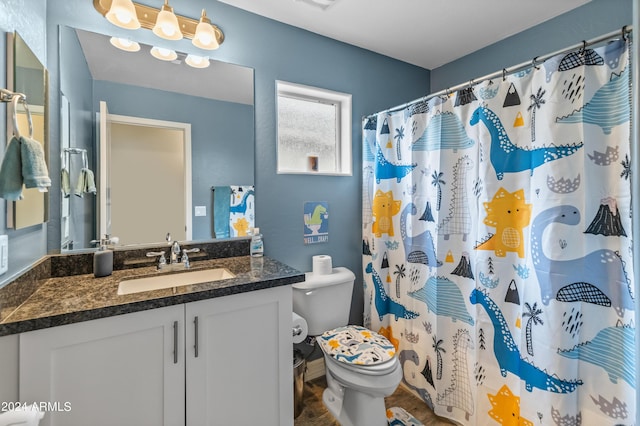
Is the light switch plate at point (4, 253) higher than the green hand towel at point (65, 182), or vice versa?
the green hand towel at point (65, 182)

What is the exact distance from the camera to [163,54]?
5.18ft

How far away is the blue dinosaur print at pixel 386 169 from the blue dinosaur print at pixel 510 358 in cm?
84

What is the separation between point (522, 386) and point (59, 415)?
1842 millimetres

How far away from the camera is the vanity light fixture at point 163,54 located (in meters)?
1.56

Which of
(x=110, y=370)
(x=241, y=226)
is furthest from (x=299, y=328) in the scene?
(x=110, y=370)

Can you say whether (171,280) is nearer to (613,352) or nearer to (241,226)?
(241,226)

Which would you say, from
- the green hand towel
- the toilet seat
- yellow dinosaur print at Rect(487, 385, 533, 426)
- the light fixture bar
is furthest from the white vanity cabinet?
the light fixture bar

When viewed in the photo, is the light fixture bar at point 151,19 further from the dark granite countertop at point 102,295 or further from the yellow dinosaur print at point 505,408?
the yellow dinosaur print at point 505,408

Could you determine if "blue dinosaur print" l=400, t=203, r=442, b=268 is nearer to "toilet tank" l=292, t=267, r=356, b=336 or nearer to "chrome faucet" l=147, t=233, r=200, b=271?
"toilet tank" l=292, t=267, r=356, b=336

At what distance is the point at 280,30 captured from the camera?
192 cm

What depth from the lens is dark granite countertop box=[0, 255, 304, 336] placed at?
896 mm

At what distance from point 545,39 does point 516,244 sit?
1485mm

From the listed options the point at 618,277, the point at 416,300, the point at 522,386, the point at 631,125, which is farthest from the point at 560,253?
the point at 416,300

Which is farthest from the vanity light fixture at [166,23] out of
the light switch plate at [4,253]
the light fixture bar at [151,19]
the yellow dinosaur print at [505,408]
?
Result: the yellow dinosaur print at [505,408]
